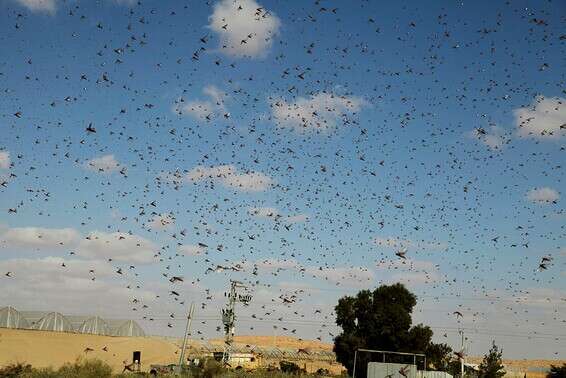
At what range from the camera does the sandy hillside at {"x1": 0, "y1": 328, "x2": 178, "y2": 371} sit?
6738 centimetres

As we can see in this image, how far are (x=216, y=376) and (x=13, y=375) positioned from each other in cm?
969

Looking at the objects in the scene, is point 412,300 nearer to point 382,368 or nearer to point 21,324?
point 382,368

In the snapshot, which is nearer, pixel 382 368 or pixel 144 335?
pixel 382 368

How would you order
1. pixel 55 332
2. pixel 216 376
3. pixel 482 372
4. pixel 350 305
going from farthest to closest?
1. pixel 55 332
2. pixel 482 372
3. pixel 350 305
4. pixel 216 376

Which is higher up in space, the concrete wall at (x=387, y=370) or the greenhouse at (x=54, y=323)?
the concrete wall at (x=387, y=370)

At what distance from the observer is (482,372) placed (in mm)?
66812

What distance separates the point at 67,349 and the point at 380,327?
48.9m

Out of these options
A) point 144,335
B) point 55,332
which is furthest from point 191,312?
point 144,335

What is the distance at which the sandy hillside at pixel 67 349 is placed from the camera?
221ft

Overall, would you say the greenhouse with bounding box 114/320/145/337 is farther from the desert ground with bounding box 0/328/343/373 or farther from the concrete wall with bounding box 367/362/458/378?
the concrete wall with bounding box 367/362/458/378

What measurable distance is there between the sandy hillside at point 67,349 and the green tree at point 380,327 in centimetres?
2720

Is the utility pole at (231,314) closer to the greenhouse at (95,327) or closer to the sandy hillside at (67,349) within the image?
the sandy hillside at (67,349)

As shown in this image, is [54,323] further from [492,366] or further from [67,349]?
[492,366]

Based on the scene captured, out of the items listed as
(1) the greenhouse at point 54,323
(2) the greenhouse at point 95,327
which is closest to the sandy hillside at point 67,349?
(1) the greenhouse at point 54,323
